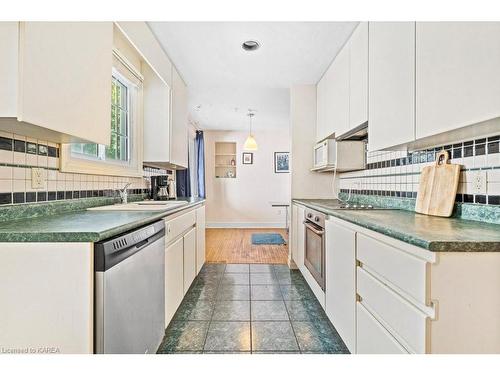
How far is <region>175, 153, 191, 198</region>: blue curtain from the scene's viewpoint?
17.2 feet

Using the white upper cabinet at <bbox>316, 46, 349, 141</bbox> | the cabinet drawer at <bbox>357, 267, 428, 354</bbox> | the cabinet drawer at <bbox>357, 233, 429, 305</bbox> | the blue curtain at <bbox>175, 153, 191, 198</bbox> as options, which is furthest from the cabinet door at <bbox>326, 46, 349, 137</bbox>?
the blue curtain at <bbox>175, 153, 191, 198</bbox>

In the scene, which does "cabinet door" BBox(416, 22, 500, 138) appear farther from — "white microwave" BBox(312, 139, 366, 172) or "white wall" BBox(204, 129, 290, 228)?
→ "white wall" BBox(204, 129, 290, 228)

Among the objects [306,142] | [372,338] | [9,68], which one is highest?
[306,142]

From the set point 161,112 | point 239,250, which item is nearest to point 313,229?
point 161,112

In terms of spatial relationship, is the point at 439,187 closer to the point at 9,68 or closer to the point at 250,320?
the point at 250,320

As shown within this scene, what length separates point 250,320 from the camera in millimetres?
2059

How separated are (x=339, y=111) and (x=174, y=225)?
6.10 feet

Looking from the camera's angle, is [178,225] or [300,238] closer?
[178,225]

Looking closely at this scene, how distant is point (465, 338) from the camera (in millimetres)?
880

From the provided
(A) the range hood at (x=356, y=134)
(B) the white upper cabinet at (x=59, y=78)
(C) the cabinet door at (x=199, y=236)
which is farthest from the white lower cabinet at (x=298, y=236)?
(B) the white upper cabinet at (x=59, y=78)

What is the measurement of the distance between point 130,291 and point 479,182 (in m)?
1.75

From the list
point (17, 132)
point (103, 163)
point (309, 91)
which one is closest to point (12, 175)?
point (17, 132)

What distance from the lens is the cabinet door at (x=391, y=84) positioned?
1459 millimetres

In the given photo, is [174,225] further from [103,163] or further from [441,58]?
[441,58]
